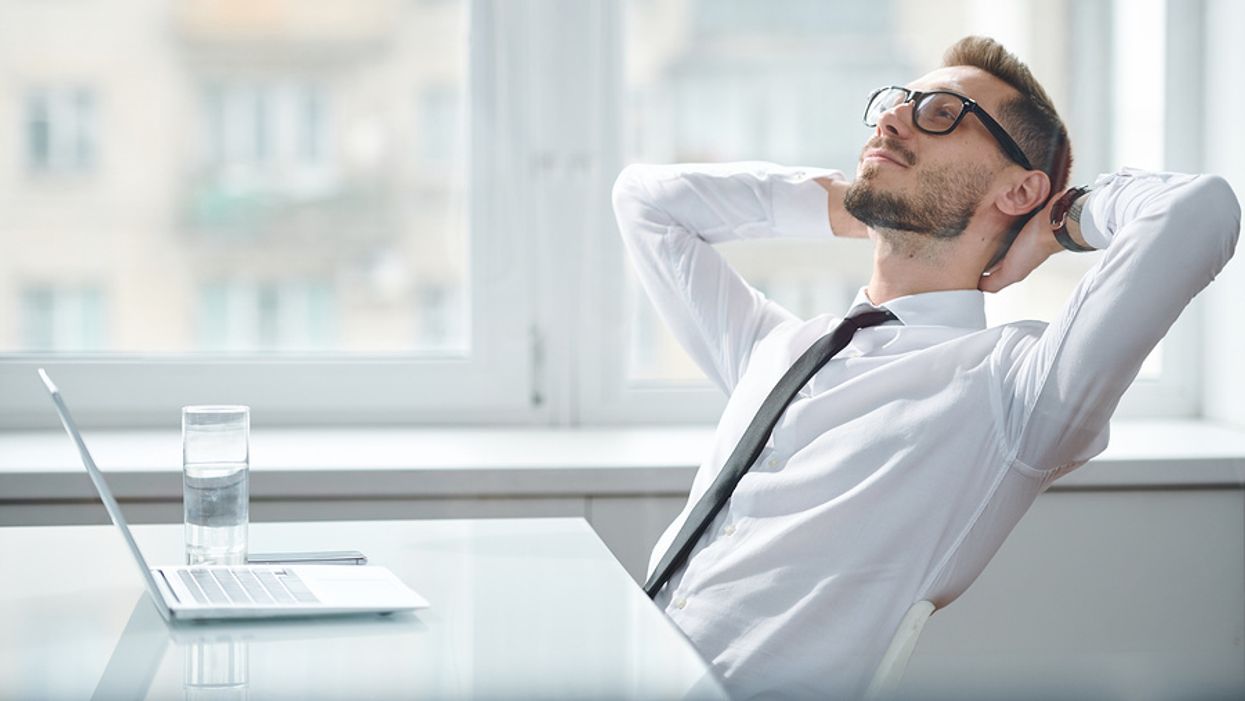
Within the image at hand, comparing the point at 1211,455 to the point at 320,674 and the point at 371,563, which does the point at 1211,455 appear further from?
the point at 320,674

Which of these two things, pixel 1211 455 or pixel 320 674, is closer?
pixel 320 674

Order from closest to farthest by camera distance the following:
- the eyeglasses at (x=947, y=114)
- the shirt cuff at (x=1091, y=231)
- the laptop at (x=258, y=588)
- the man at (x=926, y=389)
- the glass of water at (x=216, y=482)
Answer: the laptop at (x=258, y=588)
the glass of water at (x=216, y=482)
the man at (x=926, y=389)
the shirt cuff at (x=1091, y=231)
the eyeglasses at (x=947, y=114)

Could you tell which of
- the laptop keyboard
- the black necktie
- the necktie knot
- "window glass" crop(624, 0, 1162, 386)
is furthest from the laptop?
"window glass" crop(624, 0, 1162, 386)

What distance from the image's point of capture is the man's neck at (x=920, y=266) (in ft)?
5.29

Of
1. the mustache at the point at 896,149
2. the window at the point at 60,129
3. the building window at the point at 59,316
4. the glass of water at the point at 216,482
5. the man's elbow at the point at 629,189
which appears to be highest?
the window at the point at 60,129

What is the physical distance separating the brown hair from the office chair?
487mm

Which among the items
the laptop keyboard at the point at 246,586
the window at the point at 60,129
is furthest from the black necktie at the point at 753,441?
the window at the point at 60,129

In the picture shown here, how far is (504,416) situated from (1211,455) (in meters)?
1.22

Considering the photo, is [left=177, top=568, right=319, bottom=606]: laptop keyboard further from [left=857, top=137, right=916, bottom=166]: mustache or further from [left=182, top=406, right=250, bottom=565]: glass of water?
[left=857, top=137, right=916, bottom=166]: mustache

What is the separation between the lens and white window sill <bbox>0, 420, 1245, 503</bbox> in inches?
79.5

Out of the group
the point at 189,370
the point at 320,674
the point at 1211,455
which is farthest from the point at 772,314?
the point at 189,370

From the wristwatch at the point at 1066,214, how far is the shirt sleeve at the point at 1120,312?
3.9 inches

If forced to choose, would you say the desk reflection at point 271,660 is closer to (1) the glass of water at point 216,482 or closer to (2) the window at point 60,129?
(1) the glass of water at point 216,482

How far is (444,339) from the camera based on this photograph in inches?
101
